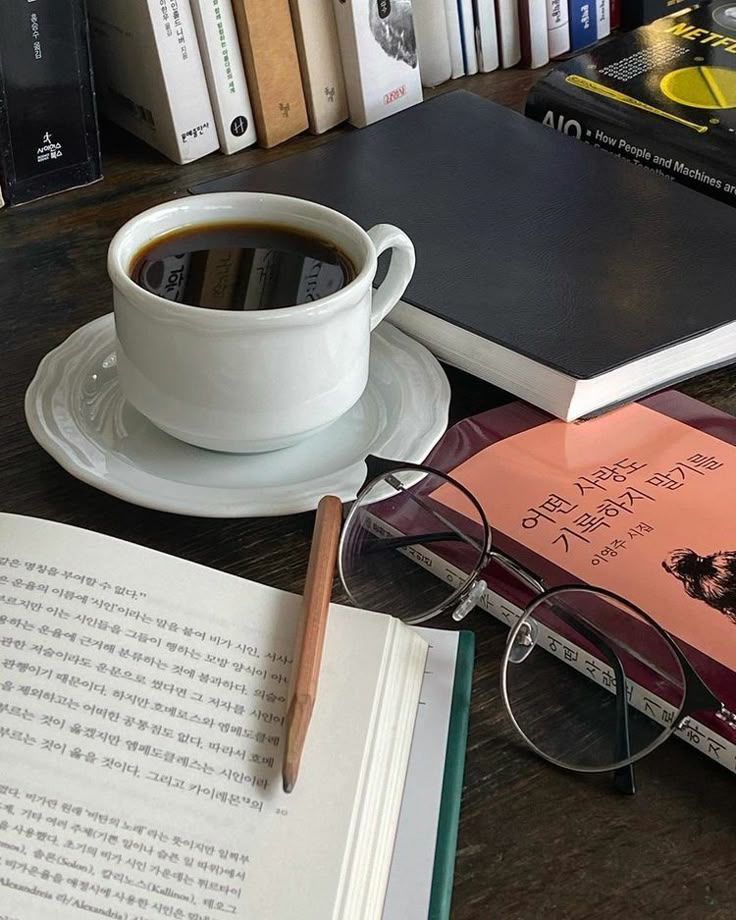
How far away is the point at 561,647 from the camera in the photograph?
0.54 metres

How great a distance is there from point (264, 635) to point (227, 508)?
104mm

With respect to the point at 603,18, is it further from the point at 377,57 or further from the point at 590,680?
the point at 590,680

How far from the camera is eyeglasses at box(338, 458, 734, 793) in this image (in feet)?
1.65

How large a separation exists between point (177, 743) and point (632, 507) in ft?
0.89

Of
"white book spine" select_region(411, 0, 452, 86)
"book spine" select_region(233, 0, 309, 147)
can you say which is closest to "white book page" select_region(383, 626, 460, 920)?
"book spine" select_region(233, 0, 309, 147)

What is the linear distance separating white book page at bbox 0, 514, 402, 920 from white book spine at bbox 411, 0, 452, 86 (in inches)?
28.4

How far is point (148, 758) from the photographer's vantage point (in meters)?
0.45

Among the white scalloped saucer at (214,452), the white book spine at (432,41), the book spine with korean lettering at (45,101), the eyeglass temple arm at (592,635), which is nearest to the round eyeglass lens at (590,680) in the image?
the eyeglass temple arm at (592,635)

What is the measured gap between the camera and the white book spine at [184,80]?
911 mm

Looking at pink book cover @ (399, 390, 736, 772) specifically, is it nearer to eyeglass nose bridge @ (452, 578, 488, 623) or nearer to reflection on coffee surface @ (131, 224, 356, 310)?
eyeglass nose bridge @ (452, 578, 488, 623)

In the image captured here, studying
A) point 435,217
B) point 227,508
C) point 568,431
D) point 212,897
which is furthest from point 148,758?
point 435,217

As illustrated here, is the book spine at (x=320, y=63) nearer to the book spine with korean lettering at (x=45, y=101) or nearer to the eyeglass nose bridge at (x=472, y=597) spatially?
the book spine with korean lettering at (x=45, y=101)

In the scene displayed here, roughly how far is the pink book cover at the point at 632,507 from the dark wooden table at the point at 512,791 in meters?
0.03

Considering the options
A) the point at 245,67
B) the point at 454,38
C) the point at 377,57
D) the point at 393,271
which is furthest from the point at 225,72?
the point at 393,271
